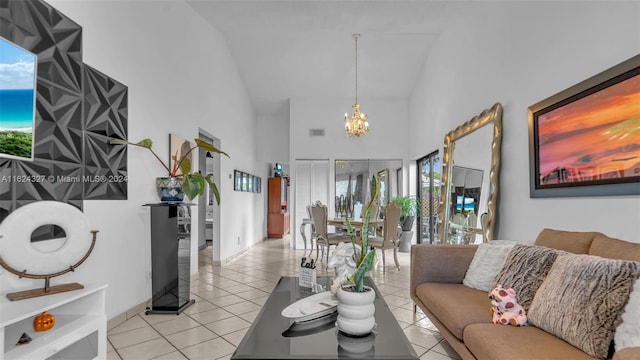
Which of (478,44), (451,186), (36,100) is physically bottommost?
(451,186)

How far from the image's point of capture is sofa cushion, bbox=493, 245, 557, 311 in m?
1.96

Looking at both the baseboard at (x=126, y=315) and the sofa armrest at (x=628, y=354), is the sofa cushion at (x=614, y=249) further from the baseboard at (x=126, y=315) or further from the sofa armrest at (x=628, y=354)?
the baseboard at (x=126, y=315)

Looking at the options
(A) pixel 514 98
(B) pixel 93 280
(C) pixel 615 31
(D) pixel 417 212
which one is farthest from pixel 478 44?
(B) pixel 93 280

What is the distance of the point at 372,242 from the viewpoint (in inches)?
217

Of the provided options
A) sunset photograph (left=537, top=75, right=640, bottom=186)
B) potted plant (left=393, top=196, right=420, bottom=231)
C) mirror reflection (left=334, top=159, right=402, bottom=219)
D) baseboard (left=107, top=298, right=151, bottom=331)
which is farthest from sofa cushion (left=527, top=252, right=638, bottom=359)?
mirror reflection (left=334, top=159, right=402, bottom=219)

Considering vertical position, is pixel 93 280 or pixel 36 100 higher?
pixel 36 100

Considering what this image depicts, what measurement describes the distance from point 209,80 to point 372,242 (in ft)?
11.9

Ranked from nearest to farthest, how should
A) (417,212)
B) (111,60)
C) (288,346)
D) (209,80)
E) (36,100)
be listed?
(288,346), (36,100), (111,60), (209,80), (417,212)

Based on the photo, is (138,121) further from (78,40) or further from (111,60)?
(78,40)

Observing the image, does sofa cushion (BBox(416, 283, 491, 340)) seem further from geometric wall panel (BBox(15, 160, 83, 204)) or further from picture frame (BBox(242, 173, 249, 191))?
picture frame (BBox(242, 173, 249, 191))

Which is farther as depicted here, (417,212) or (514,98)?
(417,212)

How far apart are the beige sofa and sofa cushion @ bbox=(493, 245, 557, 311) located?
0.57 feet

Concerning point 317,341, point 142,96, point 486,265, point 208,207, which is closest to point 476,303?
point 486,265

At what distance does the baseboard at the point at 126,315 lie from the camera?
291cm
